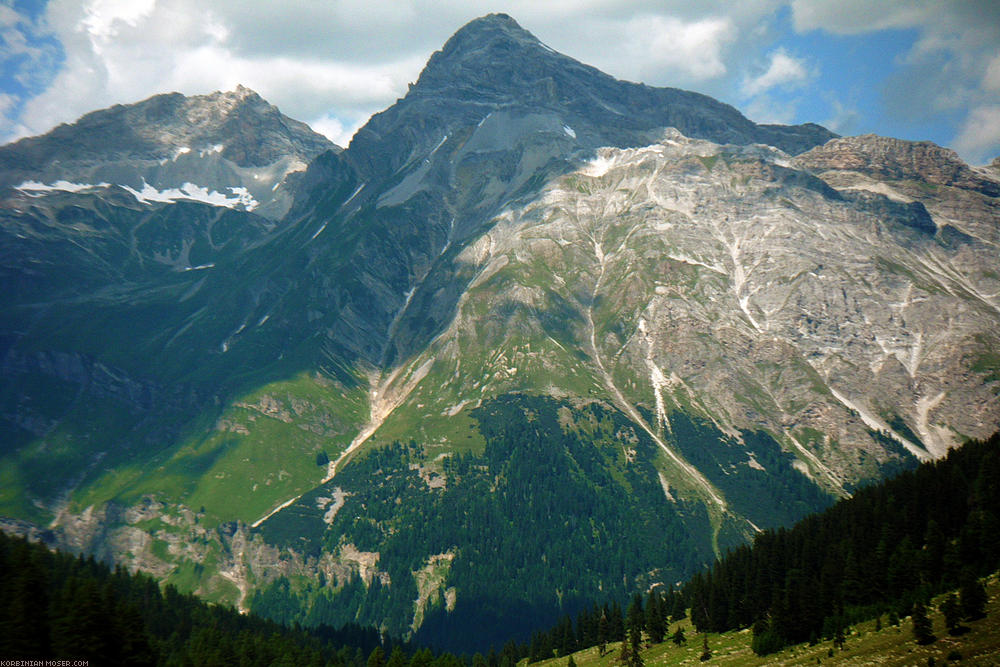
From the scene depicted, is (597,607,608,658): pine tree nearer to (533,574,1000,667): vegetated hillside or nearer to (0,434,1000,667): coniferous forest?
(0,434,1000,667): coniferous forest

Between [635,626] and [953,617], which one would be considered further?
[635,626]

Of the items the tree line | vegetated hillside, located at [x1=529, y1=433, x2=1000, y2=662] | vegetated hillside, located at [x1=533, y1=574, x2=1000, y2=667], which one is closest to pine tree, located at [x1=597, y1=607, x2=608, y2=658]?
vegetated hillside, located at [x1=529, y1=433, x2=1000, y2=662]

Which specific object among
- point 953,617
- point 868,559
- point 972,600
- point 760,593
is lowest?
point 953,617

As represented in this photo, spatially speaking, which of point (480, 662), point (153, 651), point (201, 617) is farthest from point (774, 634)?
point (201, 617)

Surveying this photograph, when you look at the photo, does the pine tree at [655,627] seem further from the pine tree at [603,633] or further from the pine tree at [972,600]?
the pine tree at [972,600]

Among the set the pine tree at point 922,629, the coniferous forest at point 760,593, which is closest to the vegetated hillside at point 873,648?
the pine tree at point 922,629

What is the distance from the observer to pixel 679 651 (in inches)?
4232

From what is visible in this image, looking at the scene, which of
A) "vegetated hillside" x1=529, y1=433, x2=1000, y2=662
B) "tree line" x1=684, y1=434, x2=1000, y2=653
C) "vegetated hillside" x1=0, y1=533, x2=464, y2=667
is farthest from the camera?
"tree line" x1=684, y1=434, x2=1000, y2=653

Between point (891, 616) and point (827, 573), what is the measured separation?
66.3 ft

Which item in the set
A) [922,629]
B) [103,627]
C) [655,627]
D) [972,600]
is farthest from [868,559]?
[103,627]

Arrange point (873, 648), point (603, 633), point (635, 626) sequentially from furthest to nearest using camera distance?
point (603, 633)
point (635, 626)
point (873, 648)

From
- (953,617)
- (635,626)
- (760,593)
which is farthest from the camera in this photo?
(635,626)

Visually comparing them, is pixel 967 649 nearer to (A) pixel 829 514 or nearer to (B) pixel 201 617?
(A) pixel 829 514

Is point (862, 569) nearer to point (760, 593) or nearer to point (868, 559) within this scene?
point (868, 559)
